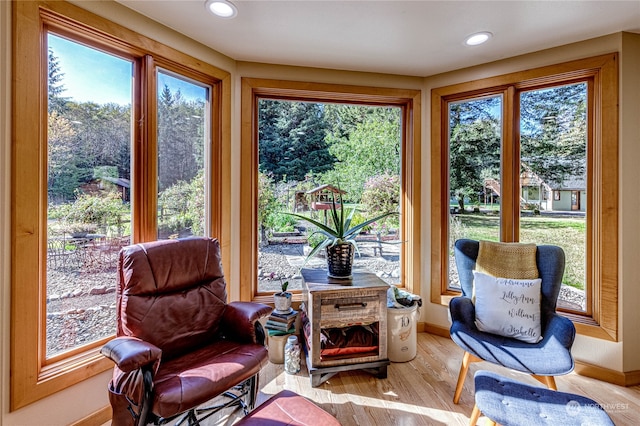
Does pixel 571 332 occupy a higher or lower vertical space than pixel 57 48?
lower

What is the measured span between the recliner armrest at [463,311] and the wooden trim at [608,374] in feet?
3.30

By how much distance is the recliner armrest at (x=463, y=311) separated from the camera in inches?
82.4

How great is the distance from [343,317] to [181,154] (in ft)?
5.56

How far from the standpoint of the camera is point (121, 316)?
63.9 inches

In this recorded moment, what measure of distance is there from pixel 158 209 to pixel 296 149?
128 cm

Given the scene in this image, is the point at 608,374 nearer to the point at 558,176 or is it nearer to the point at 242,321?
the point at 558,176

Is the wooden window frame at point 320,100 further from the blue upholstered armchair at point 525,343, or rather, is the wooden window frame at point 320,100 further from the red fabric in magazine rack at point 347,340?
the blue upholstered armchair at point 525,343

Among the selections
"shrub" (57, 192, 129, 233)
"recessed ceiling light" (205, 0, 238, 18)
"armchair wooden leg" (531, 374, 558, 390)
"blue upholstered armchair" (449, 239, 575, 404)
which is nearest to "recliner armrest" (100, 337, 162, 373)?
"shrub" (57, 192, 129, 233)

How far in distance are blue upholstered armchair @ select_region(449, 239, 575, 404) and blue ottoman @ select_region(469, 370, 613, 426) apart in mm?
291

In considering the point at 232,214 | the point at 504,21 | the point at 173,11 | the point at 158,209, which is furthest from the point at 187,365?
the point at 504,21

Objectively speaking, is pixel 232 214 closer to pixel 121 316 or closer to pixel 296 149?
pixel 296 149

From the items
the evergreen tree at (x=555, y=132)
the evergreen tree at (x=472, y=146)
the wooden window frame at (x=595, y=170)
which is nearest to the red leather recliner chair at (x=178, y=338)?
the evergreen tree at (x=472, y=146)

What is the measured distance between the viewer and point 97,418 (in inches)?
69.2

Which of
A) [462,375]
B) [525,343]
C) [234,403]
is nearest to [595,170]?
[525,343]
